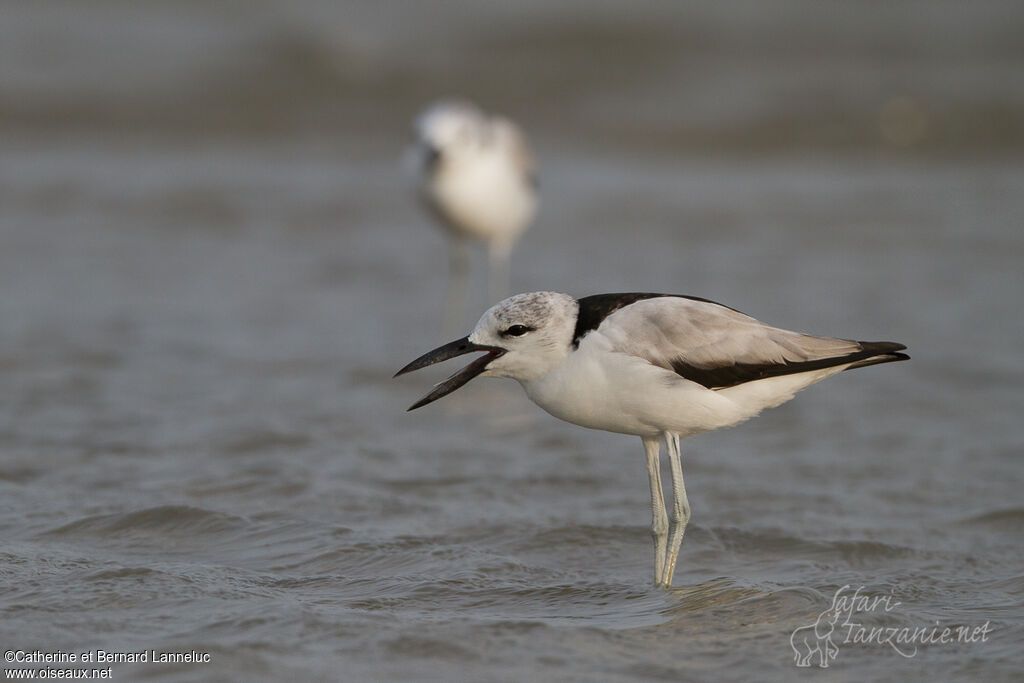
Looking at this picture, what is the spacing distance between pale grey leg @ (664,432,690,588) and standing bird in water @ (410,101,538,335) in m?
5.11

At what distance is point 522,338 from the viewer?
4.46 meters

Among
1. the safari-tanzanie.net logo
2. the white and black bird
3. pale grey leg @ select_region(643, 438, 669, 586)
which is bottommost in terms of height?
the safari-tanzanie.net logo

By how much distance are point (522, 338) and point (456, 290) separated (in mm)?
5679

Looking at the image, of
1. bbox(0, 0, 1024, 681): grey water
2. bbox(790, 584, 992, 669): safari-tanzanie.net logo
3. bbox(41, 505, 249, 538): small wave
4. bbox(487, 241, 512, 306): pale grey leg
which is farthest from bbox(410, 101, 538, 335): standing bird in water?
bbox(790, 584, 992, 669): safari-tanzanie.net logo

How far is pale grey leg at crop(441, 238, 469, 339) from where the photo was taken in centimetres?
925

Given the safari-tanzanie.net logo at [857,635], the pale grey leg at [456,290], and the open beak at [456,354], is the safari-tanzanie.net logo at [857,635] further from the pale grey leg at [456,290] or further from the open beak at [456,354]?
the pale grey leg at [456,290]

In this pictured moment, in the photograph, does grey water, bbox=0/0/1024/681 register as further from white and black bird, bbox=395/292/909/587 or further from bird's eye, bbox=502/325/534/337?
bird's eye, bbox=502/325/534/337

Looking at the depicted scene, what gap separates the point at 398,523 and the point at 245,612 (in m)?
1.22

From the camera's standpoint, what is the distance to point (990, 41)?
1816 centimetres

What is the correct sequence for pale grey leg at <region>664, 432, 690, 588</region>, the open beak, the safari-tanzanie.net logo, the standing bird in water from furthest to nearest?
the standing bird in water < pale grey leg at <region>664, 432, 690, 588</region> < the open beak < the safari-tanzanie.net logo

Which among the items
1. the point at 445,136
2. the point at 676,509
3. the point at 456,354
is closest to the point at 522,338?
the point at 456,354

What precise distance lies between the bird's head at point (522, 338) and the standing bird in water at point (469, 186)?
5.19 metres

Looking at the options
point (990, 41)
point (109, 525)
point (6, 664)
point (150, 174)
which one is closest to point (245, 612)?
point (6, 664)

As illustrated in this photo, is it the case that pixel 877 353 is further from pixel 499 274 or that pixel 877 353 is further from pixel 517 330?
pixel 499 274
